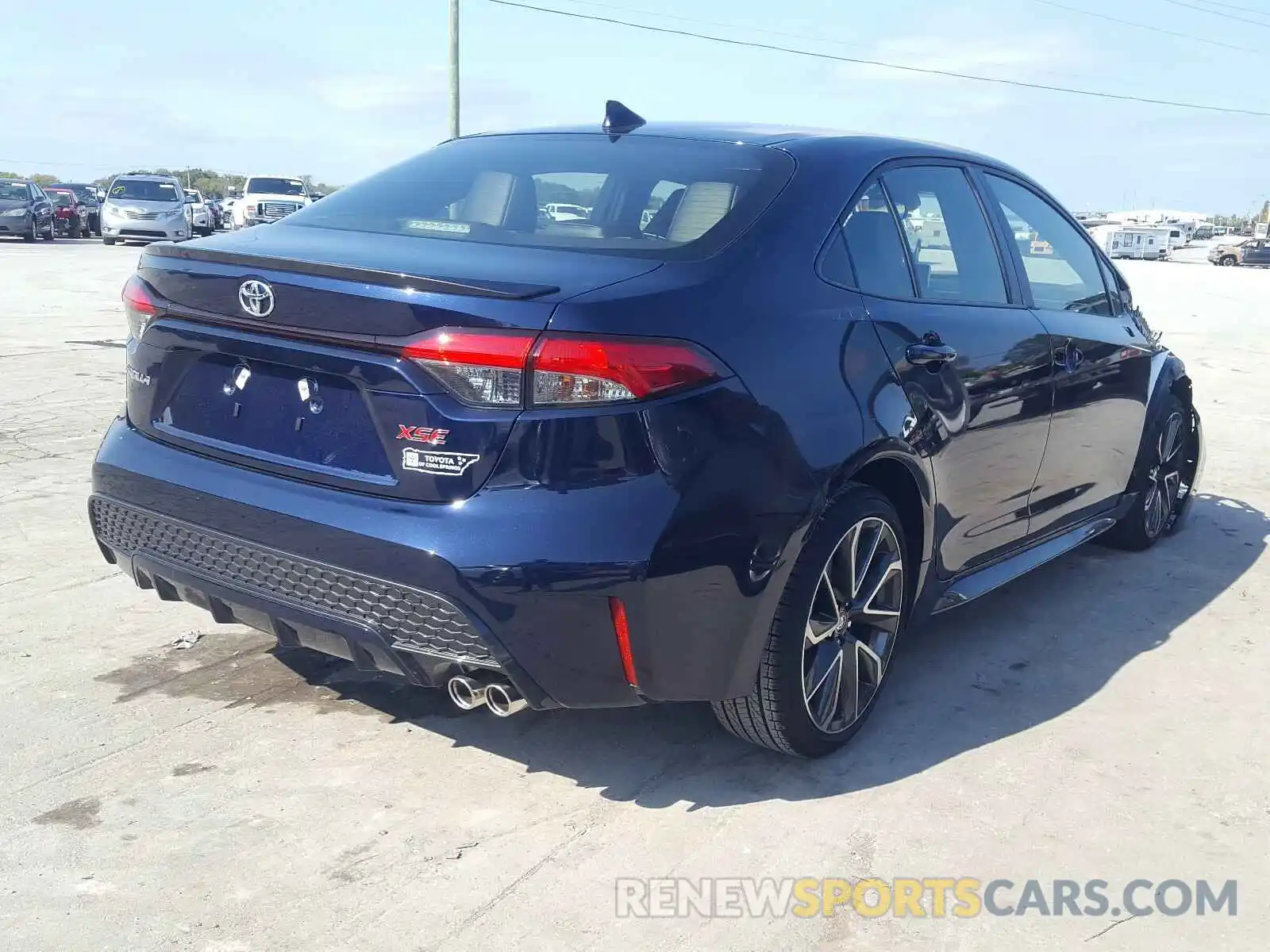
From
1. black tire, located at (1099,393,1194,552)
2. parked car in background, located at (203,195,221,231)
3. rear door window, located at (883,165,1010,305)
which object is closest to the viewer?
rear door window, located at (883,165,1010,305)

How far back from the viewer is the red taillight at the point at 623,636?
104 inches

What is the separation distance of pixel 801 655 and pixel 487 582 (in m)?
0.89

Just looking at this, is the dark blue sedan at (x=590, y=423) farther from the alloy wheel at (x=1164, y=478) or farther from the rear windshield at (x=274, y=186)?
the rear windshield at (x=274, y=186)

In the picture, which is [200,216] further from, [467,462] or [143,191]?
[467,462]

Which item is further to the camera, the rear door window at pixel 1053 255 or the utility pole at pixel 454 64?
the utility pole at pixel 454 64

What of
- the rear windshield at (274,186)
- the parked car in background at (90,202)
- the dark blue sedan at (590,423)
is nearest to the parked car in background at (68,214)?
the parked car in background at (90,202)

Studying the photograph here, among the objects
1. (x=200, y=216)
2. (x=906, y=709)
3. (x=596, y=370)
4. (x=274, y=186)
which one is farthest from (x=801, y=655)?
(x=200, y=216)

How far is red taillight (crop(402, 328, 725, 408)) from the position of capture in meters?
2.59

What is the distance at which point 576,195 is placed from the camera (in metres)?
3.51

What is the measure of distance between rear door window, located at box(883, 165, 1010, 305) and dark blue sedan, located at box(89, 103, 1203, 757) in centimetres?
2

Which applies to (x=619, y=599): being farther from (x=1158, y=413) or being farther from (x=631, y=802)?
(x=1158, y=413)

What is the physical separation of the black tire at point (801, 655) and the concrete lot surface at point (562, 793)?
4.6 inches

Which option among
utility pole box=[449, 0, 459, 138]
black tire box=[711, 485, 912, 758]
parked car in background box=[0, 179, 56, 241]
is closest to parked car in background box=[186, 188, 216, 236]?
parked car in background box=[0, 179, 56, 241]

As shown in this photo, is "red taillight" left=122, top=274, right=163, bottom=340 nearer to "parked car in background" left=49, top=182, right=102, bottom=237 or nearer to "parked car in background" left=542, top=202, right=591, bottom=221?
"parked car in background" left=542, top=202, right=591, bottom=221
